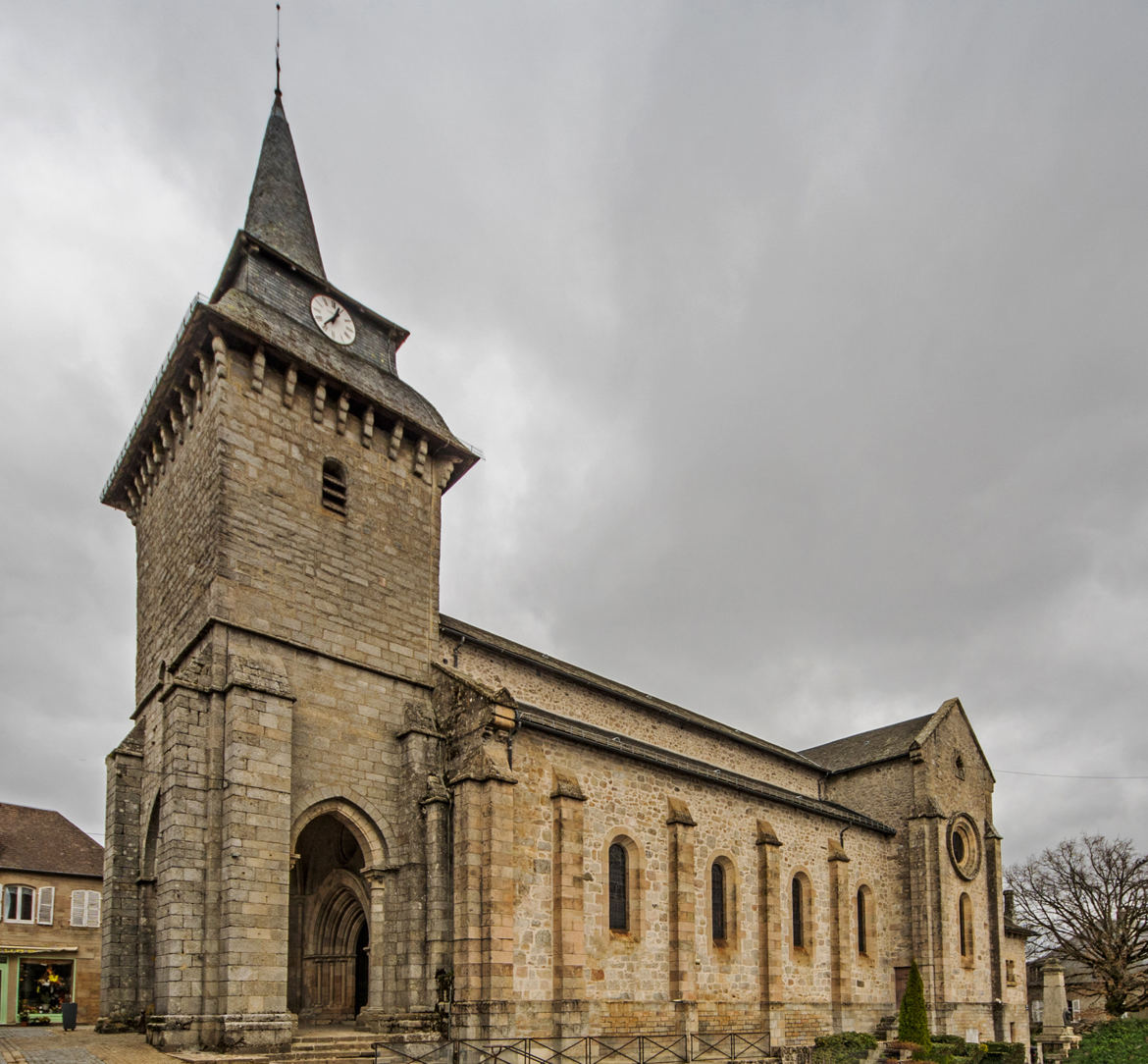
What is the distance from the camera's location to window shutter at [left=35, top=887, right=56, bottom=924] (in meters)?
31.9

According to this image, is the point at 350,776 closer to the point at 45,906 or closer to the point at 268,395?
the point at 268,395

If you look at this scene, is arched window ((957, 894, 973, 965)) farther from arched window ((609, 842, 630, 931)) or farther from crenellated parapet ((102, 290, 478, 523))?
crenellated parapet ((102, 290, 478, 523))

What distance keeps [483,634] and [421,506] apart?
12.5 feet

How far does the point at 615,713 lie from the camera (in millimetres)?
26078

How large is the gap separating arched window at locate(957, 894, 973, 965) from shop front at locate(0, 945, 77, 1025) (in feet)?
102

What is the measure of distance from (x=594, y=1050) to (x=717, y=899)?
6475 mm

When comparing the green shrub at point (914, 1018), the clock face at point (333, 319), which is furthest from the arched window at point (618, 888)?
the clock face at point (333, 319)

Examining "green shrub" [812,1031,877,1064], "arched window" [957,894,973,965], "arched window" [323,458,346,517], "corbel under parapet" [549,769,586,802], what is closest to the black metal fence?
"green shrub" [812,1031,877,1064]

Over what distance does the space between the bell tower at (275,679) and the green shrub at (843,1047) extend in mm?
13673

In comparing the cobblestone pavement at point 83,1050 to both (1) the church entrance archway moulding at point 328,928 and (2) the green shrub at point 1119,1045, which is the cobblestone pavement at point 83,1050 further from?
(2) the green shrub at point 1119,1045

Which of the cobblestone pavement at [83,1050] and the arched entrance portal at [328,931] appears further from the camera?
the arched entrance portal at [328,931]

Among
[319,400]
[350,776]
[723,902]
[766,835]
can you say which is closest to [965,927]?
[766,835]

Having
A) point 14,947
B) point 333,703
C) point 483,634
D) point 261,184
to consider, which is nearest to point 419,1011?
point 333,703

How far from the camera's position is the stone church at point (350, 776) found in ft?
52.4
